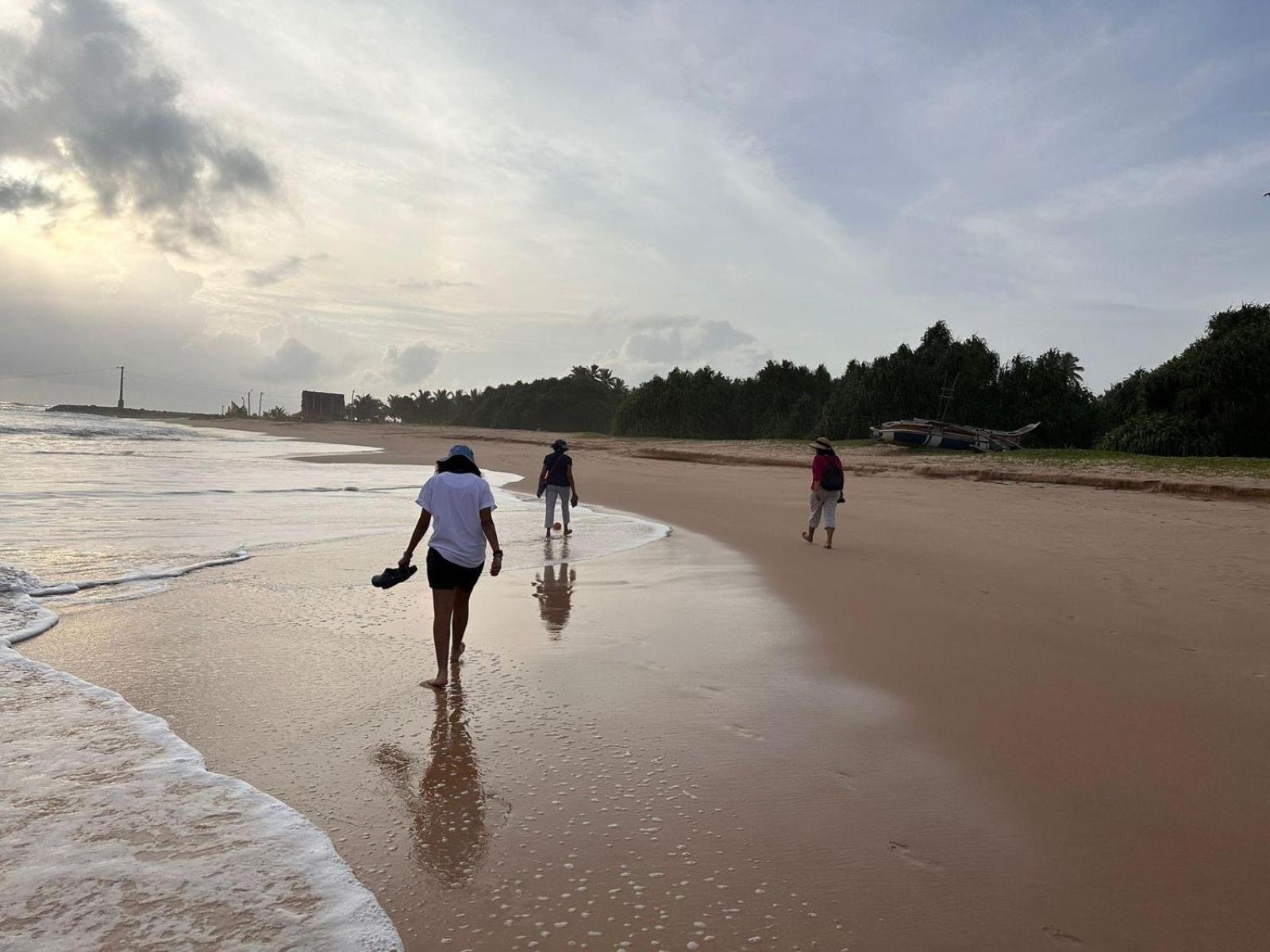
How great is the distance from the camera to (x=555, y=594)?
8.66 metres

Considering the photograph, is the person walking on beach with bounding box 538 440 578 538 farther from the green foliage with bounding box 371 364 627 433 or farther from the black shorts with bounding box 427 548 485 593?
the green foliage with bounding box 371 364 627 433

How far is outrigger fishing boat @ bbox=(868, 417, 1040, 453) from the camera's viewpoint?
114 feet

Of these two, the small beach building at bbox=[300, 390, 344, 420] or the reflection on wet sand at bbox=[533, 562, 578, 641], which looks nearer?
the reflection on wet sand at bbox=[533, 562, 578, 641]

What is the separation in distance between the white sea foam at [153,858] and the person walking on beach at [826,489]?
10013mm

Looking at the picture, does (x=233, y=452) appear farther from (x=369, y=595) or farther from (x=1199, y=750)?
(x=1199, y=750)

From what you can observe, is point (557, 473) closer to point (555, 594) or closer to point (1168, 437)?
point (555, 594)

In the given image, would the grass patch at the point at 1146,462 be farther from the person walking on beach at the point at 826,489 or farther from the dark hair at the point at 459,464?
the dark hair at the point at 459,464

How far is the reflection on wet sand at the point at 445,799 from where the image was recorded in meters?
3.29

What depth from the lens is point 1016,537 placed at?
13.2 metres

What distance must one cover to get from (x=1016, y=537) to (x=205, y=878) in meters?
12.7

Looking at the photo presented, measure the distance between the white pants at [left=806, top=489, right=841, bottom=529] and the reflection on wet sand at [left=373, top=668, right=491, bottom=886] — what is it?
28.9 ft

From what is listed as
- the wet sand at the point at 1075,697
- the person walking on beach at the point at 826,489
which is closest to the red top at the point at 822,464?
the person walking on beach at the point at 826,489

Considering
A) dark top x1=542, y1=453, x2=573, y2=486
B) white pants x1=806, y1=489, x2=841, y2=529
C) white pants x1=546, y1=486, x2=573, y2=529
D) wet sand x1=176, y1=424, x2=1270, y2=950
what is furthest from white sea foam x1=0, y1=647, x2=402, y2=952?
white pants x1=806, y1=489, x2=841, y2=529

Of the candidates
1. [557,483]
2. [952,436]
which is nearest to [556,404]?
[952,436]
